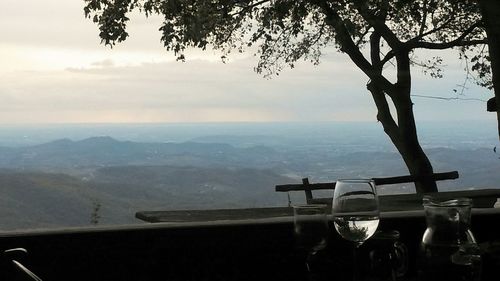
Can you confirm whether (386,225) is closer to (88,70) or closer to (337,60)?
(88,70)

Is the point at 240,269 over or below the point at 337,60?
below

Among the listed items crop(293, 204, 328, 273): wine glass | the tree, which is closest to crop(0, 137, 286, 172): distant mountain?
the tree

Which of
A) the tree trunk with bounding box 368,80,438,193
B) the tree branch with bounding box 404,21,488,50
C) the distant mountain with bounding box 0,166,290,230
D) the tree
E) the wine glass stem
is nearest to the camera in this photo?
the wine glass stem

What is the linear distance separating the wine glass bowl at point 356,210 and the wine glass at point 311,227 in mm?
36

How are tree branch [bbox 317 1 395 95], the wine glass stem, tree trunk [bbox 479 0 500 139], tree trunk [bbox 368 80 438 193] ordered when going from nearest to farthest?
1. the wine glass stem
2. tree trunk [bbox 479 0 500 139]
3. tree branch [bbox 317 1 395 95]
4. tree trunk [bbox 368 80 438 193]

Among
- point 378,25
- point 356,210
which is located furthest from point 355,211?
point 378,25

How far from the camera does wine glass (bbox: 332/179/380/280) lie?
1.28 m

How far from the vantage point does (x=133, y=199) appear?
4.71m

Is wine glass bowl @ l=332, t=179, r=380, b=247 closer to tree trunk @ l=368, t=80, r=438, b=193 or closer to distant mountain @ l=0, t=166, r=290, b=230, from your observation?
distant mountain @ l=0, t=166, r=290, b=230

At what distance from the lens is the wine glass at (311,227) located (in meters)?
1.29

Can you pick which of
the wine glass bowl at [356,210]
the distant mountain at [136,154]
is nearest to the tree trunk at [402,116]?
the distant mountain at [136,154]

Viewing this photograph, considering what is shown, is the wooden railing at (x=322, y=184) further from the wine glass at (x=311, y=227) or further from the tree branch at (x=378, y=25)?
the wine glass at (x=311, y=227)

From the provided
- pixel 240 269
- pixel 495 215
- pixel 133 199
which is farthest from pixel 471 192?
pixel 240 269

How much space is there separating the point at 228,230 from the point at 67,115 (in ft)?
13.3
